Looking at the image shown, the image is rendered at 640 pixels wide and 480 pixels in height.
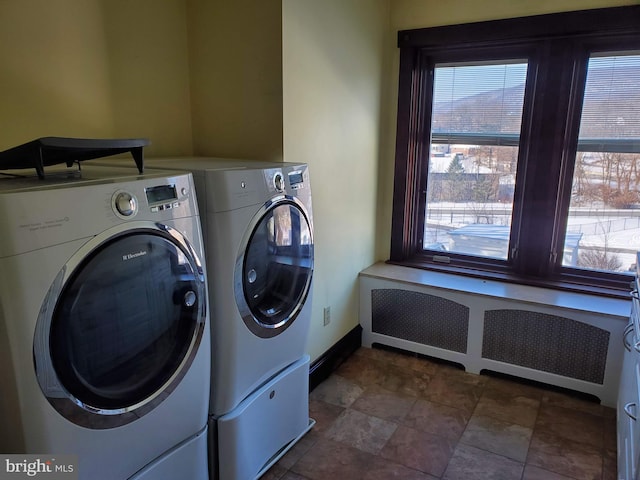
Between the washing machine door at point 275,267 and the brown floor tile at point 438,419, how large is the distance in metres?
0.92

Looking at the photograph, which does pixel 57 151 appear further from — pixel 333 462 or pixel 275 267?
pixel 333 462

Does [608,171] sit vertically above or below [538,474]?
above

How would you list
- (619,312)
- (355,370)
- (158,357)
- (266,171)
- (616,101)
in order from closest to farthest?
(158,357)
(266,171)
(619,312)
(616,101)
(355,370)

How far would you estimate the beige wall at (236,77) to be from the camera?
2070 millimetres

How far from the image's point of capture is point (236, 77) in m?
2.20

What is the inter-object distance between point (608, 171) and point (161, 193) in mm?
2545

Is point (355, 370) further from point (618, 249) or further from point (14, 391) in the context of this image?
point (14, 391)

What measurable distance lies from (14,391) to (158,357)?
1.34 ft

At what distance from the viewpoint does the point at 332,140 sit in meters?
2.53

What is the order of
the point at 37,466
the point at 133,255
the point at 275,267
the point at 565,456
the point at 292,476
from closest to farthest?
the point at 37,466 < the point at 133,255 < the point at 275,267 < the point at 292,476 < the point at 565,456

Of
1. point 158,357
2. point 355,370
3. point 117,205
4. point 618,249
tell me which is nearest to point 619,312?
point 618,249

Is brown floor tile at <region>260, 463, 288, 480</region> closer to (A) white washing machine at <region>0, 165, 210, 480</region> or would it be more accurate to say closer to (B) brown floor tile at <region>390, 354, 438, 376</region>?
(A) white washing machine at <region>0, 165, 210, 480</region>

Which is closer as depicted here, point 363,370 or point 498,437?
point 498,437

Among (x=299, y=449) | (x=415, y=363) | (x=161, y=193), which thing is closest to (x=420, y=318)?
(x=415, y=363)
